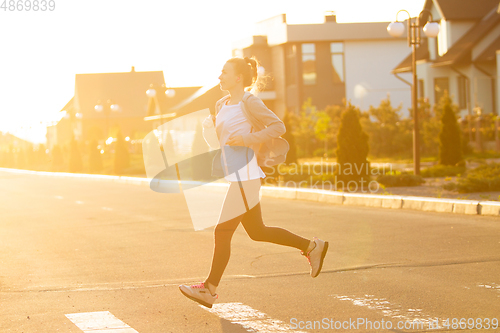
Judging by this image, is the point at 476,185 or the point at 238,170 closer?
the point at 238,170

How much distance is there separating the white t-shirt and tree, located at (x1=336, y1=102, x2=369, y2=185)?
1143cm

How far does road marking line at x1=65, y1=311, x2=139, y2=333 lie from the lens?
475cm

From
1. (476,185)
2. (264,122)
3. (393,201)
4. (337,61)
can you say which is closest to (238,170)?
(264,122)

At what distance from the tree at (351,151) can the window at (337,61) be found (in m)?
33.8

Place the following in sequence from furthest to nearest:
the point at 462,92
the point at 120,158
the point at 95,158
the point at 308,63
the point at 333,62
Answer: the point at 333,62 < the point at 308,63 < the point at 95,158 < the point at 120,158 < the point at 462,92

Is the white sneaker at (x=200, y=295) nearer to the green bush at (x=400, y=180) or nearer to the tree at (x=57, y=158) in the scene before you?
the green bush at (x=400, y=180)

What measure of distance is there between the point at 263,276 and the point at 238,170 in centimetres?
179

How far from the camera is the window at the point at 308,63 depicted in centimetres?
4931

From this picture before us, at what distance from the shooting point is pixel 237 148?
5289 mm

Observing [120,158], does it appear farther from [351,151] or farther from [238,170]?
[238,170]

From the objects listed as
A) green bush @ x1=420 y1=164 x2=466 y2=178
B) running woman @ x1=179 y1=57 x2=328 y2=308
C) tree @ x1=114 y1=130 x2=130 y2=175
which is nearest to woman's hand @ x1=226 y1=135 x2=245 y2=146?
running woman @ x1=179 y1=57 x2=328 y2=308

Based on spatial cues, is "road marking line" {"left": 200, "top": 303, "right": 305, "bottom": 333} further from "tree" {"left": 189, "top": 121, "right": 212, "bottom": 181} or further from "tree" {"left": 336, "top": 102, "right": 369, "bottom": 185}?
"tree" {"left": 189, "top": 121, "right": 212, "bottom": 181}

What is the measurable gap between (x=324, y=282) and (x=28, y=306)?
8.48ft

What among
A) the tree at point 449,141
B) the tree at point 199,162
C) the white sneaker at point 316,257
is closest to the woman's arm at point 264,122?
the white sneaker at point 316,257
